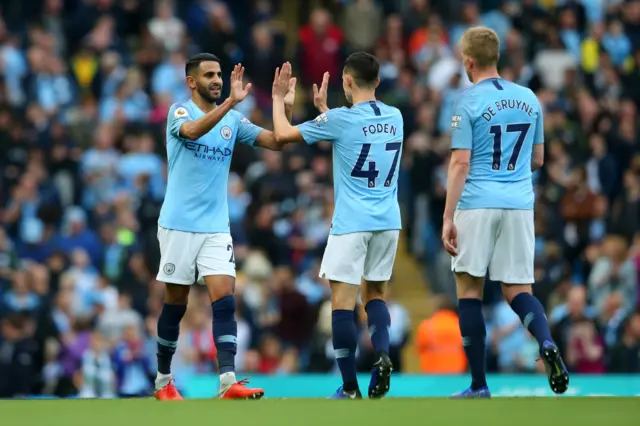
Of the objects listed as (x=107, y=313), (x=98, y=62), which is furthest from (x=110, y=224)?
(x=98, y=62)

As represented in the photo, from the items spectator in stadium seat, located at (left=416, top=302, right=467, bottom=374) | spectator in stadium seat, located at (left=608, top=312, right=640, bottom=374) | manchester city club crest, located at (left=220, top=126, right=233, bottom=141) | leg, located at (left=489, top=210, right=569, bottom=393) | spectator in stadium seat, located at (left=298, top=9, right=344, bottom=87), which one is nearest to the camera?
leg, located at (left=489, top=210, right=569, bottom=393)

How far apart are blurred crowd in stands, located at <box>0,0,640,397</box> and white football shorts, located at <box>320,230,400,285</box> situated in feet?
21.2

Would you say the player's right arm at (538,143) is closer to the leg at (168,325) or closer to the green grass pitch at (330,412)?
the green grass pitch at (330,412)

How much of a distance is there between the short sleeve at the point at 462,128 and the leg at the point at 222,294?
1879mm

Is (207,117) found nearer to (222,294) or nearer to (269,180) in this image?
(222,294)

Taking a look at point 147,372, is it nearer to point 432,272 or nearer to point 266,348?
point 266,348

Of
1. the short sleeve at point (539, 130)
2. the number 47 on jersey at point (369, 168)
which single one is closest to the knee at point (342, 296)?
the number 47 on jersey at point (369, 168)

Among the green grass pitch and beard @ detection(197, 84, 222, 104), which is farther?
beard @ detection(197, 84, 222, 104)

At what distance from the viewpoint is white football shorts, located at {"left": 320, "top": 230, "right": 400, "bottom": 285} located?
463 inches

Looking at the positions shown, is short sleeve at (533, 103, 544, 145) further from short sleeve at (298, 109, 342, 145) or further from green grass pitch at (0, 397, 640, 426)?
green grass pitch at (0, 397, 640, 426)

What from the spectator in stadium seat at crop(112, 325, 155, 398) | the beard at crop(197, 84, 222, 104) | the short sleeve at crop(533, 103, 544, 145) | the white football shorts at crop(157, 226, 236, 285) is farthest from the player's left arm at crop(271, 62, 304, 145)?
the spectator in stadium seat at crop(112, 325, 155, 398)

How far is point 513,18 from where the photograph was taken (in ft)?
83.0

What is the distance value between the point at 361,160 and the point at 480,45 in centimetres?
118

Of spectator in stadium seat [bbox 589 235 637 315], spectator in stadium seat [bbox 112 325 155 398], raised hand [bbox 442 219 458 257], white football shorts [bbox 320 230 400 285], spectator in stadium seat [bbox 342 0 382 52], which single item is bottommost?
spectator in stadium seat [bbox 112 325 155 398]
